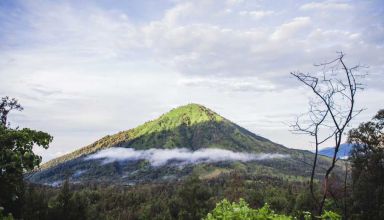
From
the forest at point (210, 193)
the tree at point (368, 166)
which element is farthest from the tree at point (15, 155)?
the tree at point (368, 166)

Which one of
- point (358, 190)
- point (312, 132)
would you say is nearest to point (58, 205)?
point (358, 190)

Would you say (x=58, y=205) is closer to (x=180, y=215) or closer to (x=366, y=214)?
(x=180, y=215)

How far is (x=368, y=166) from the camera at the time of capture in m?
44.5

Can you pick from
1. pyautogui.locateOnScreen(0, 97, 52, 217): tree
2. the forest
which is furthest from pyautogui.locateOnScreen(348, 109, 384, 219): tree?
pyautogui.locateOnScreen(0, 97, 52, 217): tree

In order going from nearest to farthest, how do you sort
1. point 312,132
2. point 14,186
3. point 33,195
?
point 312,132
point 14,186
point 33,195

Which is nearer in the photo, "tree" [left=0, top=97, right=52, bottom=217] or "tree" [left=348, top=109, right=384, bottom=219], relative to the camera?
"tree" [left=0, top=97, right=52, bottom=217]

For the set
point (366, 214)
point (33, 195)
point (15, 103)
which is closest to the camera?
point (15, 103)

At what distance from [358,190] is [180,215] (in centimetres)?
3637

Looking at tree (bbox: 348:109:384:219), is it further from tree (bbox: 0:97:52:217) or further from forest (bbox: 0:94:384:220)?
tree (bbox: 0:97:52:217)

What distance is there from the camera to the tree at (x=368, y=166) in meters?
43.5

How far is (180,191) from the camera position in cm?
7712

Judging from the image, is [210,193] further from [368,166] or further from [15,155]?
[15,155]

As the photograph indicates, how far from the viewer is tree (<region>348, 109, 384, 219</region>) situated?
143ft

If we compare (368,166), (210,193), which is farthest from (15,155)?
(210,193)
